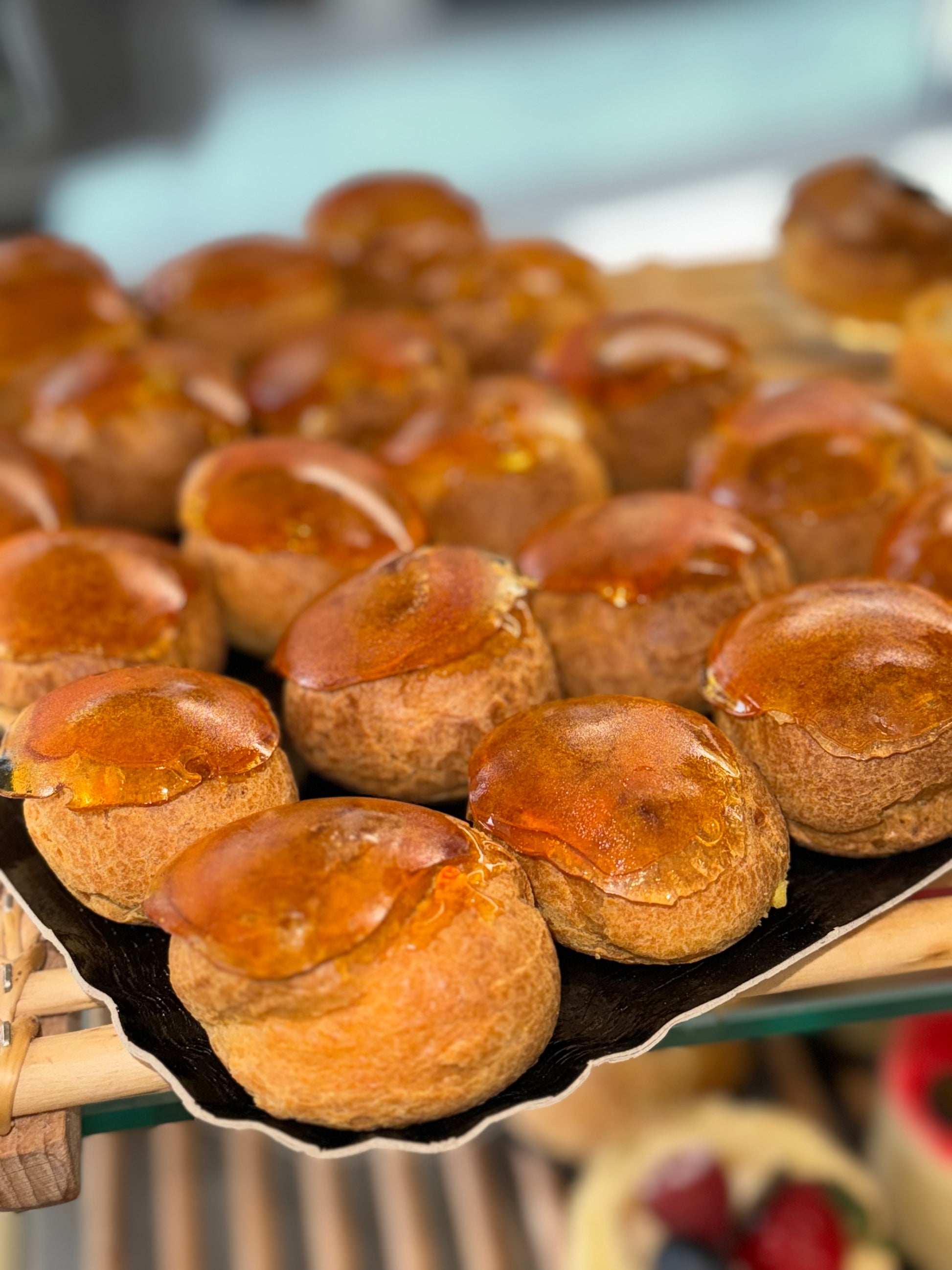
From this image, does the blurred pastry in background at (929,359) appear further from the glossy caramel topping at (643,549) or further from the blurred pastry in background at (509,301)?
the glossy caramel topping at (643,549)

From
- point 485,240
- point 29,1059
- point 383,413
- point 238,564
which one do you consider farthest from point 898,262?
point 29,1059

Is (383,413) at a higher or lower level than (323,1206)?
higher

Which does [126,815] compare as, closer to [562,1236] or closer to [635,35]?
[562,1236]

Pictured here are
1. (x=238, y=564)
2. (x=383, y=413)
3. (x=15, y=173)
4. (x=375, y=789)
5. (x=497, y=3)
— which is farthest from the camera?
(x=497, y=3)

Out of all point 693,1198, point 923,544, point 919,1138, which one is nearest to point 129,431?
point 923,544

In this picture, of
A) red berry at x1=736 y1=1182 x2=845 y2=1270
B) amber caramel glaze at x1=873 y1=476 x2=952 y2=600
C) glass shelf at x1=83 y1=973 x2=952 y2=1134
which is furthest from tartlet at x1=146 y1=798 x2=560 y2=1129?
red berry at x1=736 y1=1182 x2=845 y2=1270

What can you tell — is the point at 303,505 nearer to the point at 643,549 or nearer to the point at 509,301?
the point at 643,549
